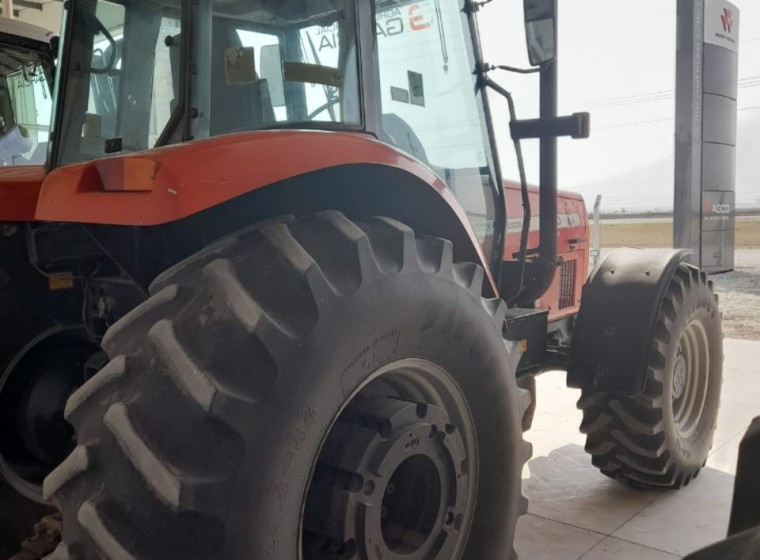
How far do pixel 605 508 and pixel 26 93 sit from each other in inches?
157

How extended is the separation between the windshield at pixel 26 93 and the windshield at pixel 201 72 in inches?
95.1

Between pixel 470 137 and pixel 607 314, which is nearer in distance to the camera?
pixel 470 137

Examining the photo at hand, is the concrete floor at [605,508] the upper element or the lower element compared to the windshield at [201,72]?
lower

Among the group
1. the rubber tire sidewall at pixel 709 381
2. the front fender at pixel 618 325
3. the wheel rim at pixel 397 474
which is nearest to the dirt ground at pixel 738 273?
the rubber tire sidewall at pixel 709 381

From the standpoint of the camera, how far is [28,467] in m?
2.30

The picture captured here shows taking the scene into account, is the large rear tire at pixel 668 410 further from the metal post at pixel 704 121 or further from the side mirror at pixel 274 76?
the metal post at pixel 704 121

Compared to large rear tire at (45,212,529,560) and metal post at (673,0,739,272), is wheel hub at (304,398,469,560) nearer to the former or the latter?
large rear tire at (45,212,529,560)

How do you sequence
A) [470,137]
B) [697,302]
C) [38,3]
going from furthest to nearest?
1. [38,3]
2. [697,302]
3. [470,137]

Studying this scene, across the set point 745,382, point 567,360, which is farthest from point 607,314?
point 745,382

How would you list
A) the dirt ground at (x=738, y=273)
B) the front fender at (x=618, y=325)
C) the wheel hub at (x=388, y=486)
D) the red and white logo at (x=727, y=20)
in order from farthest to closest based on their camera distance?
the dirt ground at (x=738, y=273) → the red and white logo at (x=727, y=20) → the front fender at (x=618, y=325) → the wheel hub at (x=388, y=486)

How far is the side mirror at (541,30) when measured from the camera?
2314mm

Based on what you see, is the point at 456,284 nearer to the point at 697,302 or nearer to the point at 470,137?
the point at 470,137

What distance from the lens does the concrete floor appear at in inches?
106

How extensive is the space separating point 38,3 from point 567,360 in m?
9.58
